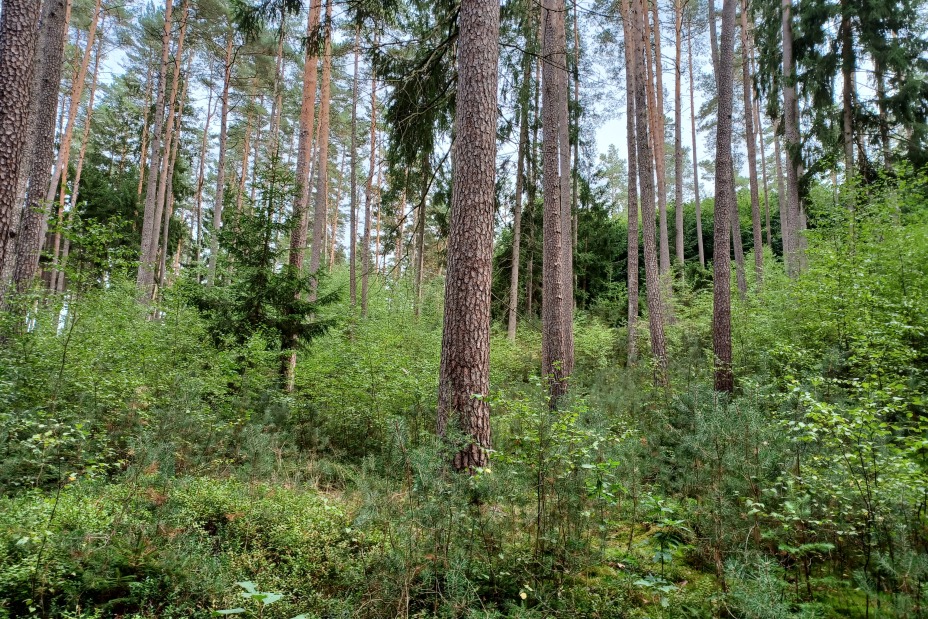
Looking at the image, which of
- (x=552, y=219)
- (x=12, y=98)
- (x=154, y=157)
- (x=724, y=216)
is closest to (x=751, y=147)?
(x=724, y=216)

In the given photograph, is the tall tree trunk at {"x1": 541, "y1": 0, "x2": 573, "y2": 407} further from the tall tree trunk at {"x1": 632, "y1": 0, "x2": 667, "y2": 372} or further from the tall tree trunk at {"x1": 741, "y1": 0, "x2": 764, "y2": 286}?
the tall tree trunk at {"x1": 741, "y1": 0, "x2": 764, "y2": 286}

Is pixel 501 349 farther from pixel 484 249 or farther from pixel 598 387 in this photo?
pixel 484 249

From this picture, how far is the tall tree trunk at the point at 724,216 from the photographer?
736cm

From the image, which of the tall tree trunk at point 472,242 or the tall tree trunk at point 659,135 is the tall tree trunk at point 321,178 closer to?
the tall tree trunk at point 472,242

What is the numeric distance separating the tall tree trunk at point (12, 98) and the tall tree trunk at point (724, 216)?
32.3 feet

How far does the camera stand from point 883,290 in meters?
6.26

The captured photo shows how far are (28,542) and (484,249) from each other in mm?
3964

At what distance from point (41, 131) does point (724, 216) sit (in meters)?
13.0

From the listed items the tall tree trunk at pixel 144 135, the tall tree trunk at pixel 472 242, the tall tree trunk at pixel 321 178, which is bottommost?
the tall tree trunk at pixel 472 242

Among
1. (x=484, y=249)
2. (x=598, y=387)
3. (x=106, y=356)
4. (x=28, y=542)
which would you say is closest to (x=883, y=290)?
(x=598, y=387)

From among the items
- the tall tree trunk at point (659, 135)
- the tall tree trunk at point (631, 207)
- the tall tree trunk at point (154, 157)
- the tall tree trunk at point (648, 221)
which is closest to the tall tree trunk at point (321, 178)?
the tall tree trunk at point (154, 157)

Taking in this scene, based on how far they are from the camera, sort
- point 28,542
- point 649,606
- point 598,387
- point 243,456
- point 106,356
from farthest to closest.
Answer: point 598,387
point 106,356
point 243,456
point 649,606
point 28,542

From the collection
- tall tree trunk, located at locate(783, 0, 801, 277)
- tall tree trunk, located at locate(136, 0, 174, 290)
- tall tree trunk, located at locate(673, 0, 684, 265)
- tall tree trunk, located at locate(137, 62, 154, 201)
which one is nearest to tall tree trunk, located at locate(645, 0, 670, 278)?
tall tree trunk, located at locate(673, 0, 684, 265)

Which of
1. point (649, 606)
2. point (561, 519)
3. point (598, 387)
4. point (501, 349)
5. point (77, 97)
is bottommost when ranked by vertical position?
point (649, 606)
